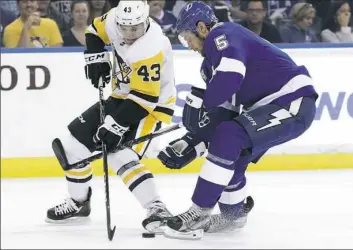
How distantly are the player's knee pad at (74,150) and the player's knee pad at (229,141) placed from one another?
0.62 m

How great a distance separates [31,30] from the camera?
5551 mm

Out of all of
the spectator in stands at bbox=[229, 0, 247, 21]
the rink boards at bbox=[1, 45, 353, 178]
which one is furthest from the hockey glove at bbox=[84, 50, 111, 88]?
the spectator in stands at bbox=[229, 0, 247, 21]

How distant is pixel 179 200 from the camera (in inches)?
180

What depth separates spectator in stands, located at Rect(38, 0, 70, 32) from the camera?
223 inches

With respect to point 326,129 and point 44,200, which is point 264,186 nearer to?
point 326,129

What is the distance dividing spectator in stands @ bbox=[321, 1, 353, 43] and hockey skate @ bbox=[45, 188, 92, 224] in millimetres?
2505

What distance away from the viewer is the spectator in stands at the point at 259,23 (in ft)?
18.9

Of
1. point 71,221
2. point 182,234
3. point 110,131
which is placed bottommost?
point 71,221

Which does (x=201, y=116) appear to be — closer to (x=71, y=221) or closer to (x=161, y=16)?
(x=71, y=221)

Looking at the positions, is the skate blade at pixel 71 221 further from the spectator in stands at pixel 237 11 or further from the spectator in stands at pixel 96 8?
the spectator in stands at pixel 237 11

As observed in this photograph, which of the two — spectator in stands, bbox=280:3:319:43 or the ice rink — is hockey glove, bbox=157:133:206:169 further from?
spectator in stands, bbox=280:3:319:43

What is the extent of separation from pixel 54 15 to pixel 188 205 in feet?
6.10

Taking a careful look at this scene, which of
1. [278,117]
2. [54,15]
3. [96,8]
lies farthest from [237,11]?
[278,117]

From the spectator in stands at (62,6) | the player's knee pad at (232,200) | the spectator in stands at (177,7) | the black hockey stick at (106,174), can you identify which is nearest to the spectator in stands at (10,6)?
the spectator in stands at (62,6)
